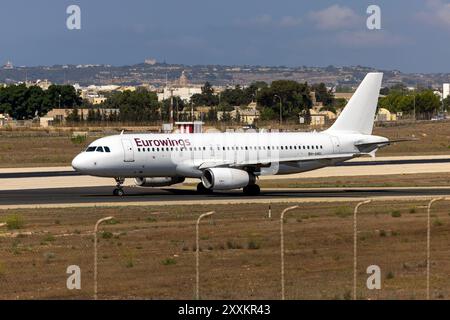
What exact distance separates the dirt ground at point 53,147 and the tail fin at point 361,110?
108 feet

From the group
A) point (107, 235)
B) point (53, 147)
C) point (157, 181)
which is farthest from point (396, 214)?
point (53, 147)

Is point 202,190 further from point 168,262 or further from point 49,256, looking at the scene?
point 168,262

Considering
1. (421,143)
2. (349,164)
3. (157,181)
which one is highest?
(157,181)

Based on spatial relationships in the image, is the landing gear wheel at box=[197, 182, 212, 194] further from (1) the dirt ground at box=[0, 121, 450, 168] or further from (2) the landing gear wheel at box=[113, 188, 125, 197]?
(1) the dirt ground at box=[0, 121, 450, 168]

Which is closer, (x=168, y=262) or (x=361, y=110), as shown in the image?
(x=168, y=262)

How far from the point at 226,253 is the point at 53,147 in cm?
8463

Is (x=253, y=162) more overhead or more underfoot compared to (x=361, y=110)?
more underfoot

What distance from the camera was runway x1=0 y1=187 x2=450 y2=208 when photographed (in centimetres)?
5756

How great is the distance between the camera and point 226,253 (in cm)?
3509

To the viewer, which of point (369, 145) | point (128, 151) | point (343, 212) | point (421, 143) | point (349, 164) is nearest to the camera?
point (343, 212)

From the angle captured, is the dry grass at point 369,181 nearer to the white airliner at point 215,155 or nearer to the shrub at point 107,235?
the white airliner at point 215,155

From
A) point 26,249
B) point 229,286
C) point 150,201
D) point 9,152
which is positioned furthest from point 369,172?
point 229,286

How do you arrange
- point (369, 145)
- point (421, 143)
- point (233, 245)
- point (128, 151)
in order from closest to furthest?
point (233, 245) → point (128, 151) → point (369, 145) → point (421, 143)

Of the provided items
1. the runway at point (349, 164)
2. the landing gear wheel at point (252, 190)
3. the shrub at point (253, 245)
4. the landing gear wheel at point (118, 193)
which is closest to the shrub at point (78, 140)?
the runway at point (349, 164)
